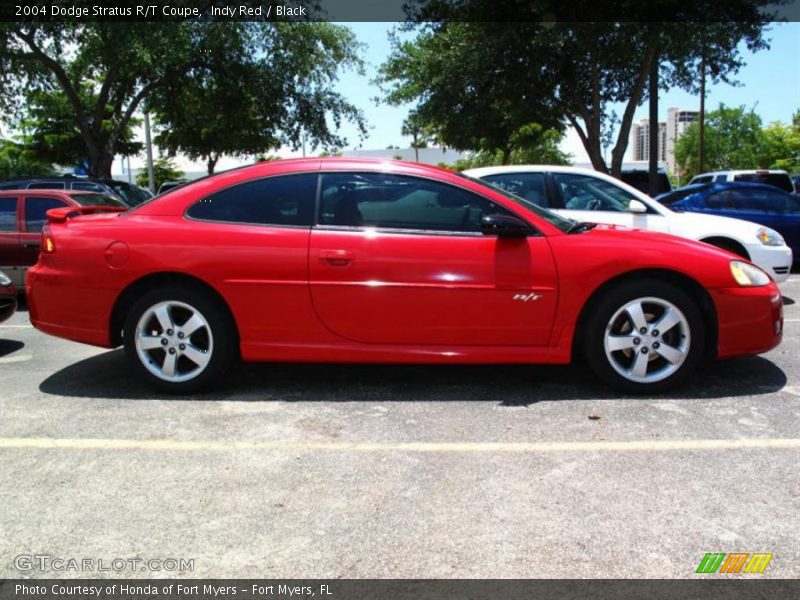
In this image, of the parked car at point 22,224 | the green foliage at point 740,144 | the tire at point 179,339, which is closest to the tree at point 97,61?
the parked car at point 22,224

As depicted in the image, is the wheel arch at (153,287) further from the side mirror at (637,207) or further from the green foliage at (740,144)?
the green foliage at (740,144)

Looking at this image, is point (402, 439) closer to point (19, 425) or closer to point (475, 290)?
point (475, 290)

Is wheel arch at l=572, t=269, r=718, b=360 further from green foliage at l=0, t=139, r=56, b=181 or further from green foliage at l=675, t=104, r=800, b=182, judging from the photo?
green foliage at l=675, t=104, r=800, b=182

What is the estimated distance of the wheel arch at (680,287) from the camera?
4.48m

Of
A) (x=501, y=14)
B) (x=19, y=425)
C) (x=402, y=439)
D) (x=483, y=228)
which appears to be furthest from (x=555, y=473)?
(x=501, y=14)

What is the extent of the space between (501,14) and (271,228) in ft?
44.6

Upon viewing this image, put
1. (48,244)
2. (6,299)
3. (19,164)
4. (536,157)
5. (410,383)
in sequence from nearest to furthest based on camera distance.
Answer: (48,244)
(410,383)
(6,299)
(19,164)
(536,157)

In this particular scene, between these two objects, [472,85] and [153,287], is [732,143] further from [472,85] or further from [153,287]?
[153,287]

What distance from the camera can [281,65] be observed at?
20.5m

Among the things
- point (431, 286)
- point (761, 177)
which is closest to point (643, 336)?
point (431, 286)

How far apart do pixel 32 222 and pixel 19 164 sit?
3003 cm

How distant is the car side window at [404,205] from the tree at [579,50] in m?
11.6

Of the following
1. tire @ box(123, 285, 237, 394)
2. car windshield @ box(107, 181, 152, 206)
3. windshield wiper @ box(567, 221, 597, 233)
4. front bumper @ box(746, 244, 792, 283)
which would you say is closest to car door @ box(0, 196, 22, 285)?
tire @ box(123, 285, 237, 394)

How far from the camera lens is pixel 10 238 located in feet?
27.1
